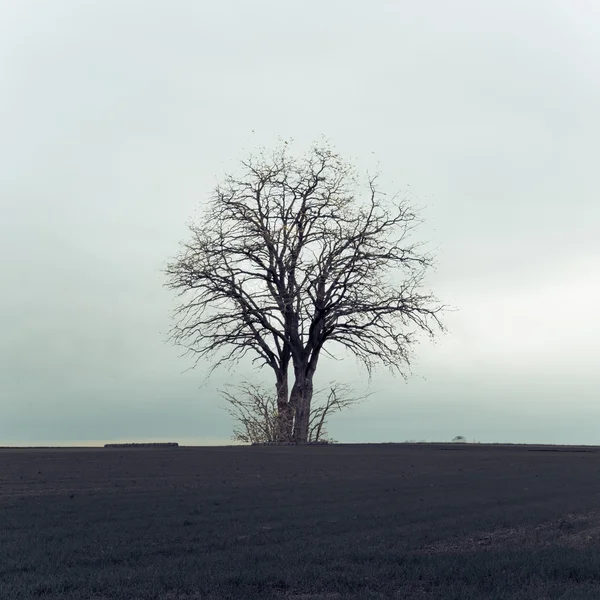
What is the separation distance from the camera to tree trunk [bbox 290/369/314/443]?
3828 cm

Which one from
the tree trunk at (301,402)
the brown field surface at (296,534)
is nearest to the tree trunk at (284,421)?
the tree trunk at (301,402)

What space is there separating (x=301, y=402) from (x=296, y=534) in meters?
27.5

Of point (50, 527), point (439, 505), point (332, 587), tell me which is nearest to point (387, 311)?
point (439, 505)

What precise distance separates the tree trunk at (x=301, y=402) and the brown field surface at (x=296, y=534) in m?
17.4

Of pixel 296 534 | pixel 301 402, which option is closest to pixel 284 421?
pixel 301 402

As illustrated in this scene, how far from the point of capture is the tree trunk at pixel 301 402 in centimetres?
3828

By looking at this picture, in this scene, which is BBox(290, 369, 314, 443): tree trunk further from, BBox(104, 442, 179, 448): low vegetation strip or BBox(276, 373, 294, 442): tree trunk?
BBox(104, 442, 179, 448): low vegetation strip

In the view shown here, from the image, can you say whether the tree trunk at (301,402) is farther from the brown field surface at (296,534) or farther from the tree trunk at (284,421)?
the brown field surface at (296,534)

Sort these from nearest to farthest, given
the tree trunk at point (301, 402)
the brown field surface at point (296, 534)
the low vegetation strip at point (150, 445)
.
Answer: the brown field surface at point (296, 534) → the low vegetation strip at point (150, 445) → the tree trunk at point (301, 402)

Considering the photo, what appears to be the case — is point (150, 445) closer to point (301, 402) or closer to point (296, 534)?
point (301, 402)

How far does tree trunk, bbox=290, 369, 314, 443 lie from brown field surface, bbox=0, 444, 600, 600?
17416 millimetres

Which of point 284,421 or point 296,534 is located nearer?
point 296,534

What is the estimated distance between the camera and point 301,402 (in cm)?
3838

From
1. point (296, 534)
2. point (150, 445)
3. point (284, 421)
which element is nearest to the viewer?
point (296, 534)
